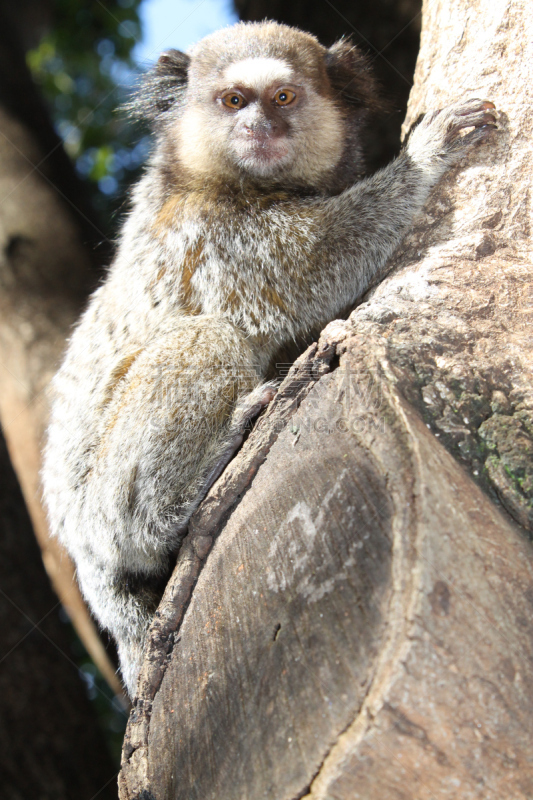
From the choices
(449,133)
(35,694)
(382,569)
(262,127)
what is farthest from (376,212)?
(35,694)

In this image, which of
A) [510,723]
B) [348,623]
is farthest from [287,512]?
[510,723]

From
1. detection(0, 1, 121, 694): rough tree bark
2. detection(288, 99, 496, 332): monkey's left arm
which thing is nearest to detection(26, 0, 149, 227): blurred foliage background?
detection(0, 1, 121, 694): rough tree bark

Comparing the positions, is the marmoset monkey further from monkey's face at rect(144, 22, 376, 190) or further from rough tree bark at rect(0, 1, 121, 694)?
rough tree bark at rect(0, 1, 121, 694)

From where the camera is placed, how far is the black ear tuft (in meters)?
4.51

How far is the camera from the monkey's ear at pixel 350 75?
4539 mm

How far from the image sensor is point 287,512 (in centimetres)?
213

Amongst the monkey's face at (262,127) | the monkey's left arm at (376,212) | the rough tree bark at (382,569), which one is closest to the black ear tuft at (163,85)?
the monkey's face at (262,127)

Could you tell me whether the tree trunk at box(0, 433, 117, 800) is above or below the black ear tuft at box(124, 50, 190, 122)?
below

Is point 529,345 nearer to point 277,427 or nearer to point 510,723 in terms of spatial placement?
point 277,427

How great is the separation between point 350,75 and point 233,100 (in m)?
0.95

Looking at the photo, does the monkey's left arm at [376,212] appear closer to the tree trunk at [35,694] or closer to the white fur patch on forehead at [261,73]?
the white fur patch on forehead at [261,73]

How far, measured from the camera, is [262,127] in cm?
402

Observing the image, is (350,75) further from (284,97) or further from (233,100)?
Result: (233,100)

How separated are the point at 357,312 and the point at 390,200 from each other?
1268 mm
